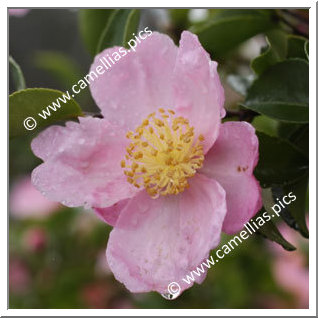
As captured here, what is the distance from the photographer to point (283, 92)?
829mm

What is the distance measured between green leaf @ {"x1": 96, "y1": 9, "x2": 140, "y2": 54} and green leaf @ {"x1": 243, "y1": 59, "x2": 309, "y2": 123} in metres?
0.19

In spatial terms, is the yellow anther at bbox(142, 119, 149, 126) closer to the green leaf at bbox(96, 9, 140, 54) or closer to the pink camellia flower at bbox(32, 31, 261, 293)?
the pink camellia flower at bbox(32, 31, 261, 293)

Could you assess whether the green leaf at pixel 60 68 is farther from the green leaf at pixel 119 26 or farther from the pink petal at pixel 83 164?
the pink petal at pixel 83 164

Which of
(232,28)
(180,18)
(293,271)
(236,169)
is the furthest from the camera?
(293,271)

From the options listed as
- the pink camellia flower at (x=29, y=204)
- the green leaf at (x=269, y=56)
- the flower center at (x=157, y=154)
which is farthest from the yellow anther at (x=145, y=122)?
the pink camellia flower at (x=29, y=204)

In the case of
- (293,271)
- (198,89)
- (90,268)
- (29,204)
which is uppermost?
(198,89)

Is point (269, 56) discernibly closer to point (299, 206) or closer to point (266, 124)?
point (266, 124)

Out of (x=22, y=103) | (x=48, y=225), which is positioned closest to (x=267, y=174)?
(x=22, y=103)

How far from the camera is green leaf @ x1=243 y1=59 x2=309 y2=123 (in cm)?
79

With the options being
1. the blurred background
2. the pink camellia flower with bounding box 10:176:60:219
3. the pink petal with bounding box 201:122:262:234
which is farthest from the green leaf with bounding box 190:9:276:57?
the pink camellia flower with bounding box 10:176:60:219

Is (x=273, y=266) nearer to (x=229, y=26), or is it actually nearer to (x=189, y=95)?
(x=229, y=26)

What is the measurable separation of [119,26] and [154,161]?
0.22m

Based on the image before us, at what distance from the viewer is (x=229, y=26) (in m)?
0.96

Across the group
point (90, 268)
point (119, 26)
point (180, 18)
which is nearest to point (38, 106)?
point (119, 26)
